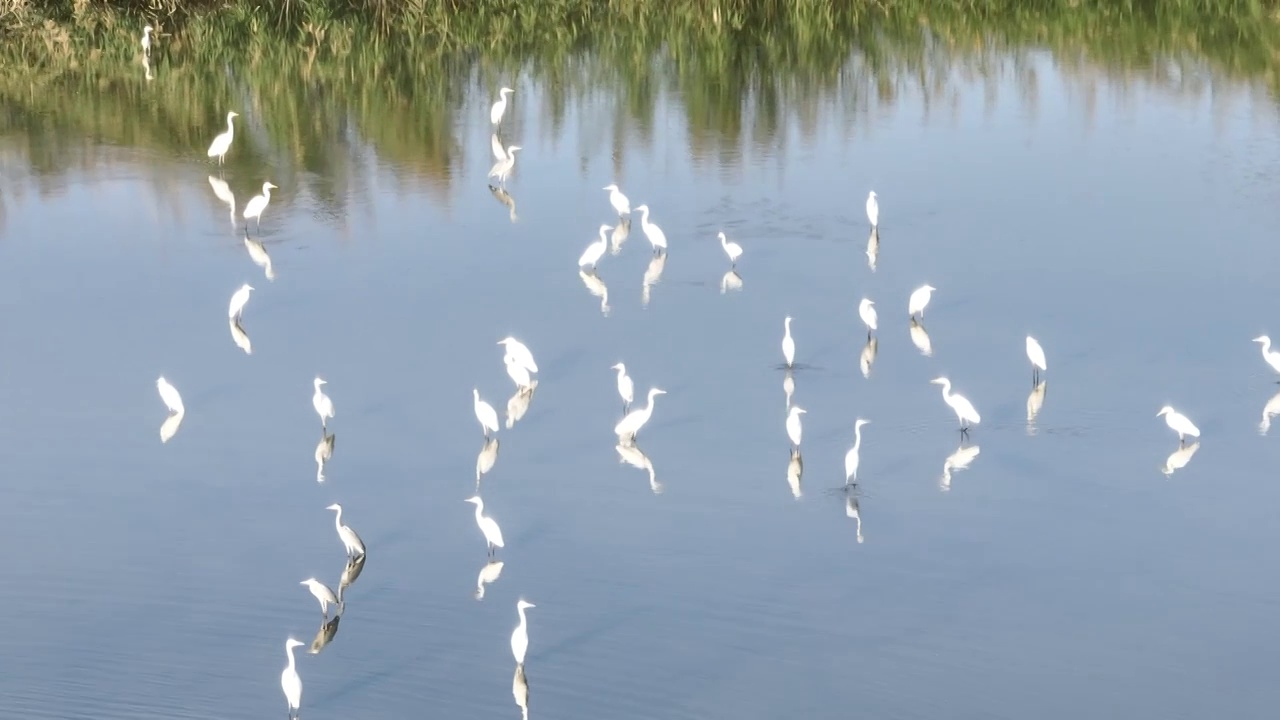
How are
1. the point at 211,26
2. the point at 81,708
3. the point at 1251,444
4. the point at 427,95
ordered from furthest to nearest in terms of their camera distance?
1. the point at 211,26
2. the point at 427,95
3. the point at 1251,444
4. the point at 81,708

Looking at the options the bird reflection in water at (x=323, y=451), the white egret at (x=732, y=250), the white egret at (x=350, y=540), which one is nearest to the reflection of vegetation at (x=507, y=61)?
the white egret at (x=732, y=250)

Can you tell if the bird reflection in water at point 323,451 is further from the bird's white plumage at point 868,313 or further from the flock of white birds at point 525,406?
the bird's white plumage at point 868,313

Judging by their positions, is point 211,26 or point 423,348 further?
point 211,26

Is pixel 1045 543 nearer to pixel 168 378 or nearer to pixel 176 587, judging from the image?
pixel 176 587

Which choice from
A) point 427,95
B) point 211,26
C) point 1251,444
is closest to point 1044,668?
point 1251,444

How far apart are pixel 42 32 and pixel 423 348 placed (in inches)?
451

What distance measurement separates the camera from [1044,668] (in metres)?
6.82

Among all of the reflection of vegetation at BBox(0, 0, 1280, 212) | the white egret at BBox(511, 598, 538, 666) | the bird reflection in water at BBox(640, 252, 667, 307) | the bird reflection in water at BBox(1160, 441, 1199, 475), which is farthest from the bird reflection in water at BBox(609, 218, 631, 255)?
the white egret at BBox(511, 598, 538, 666)

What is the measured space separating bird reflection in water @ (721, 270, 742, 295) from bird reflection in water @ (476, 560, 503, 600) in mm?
3755

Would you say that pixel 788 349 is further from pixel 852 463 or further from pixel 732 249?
pixel 732 249

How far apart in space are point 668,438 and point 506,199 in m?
4.89

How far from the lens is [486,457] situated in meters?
8.89

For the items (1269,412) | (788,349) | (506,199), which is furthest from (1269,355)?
(506,199)

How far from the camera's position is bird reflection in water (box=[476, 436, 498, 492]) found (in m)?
8.72
